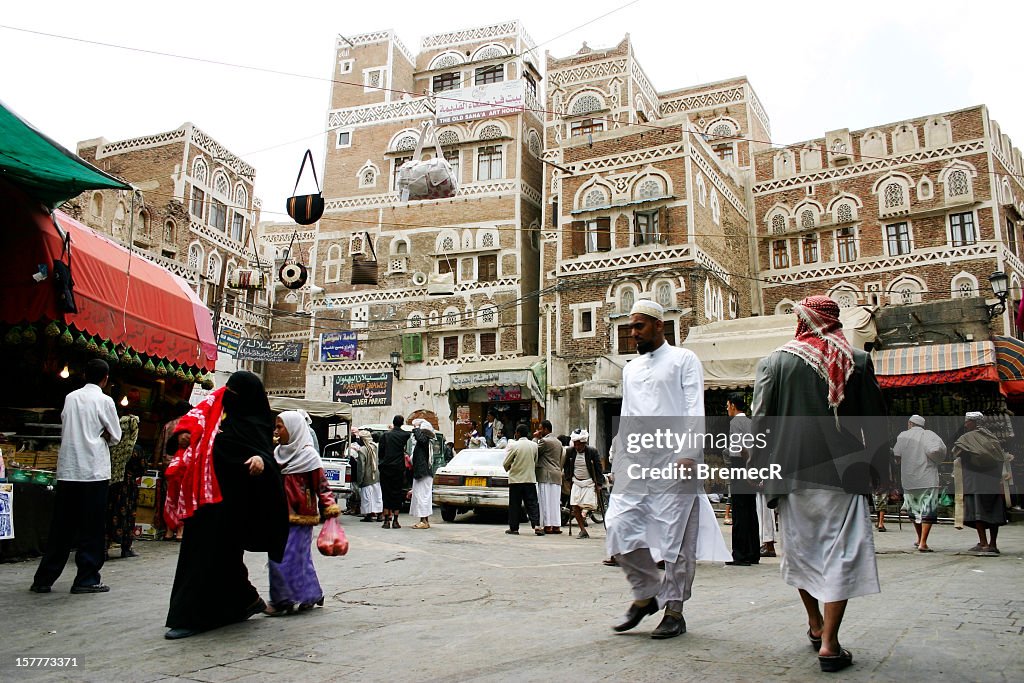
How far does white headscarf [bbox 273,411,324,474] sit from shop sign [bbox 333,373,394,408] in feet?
→ 86.3

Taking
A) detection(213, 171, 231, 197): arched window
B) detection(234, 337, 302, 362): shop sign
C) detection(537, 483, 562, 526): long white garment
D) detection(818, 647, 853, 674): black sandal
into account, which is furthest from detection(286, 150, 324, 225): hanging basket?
detection(213, 171, 231, 197): arched window

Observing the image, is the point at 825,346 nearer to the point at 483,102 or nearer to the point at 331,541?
the point at 331,541

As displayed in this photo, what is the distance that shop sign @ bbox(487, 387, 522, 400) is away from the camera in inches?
1062

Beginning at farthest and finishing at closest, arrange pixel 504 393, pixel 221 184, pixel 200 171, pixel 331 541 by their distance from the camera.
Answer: pixel 221 184 → pixel 200 171 → pixel 504 393 → pixel 331 541

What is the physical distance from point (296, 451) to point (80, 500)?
199 centimetres

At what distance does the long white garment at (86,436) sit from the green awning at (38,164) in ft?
6.04

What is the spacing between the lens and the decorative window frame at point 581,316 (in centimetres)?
2591

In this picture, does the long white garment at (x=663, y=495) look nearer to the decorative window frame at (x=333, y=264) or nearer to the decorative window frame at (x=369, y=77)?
the decorative window frame at (x=333, y=264)

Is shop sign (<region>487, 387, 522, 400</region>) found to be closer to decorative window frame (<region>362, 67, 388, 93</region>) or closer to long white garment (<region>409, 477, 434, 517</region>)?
long white garment (<region>409, 477, 434, 517</region>)

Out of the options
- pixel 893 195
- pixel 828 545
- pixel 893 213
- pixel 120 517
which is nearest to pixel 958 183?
pixel 893 195

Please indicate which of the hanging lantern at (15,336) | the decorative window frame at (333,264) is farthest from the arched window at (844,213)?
the hanging lantern at (15,336)

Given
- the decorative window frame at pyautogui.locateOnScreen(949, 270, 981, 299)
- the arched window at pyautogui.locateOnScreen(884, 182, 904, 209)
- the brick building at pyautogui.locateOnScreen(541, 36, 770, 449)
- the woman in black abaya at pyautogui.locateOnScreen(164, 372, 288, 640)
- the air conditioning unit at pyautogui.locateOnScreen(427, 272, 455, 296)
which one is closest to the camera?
the woman in black abaya at pyautogui.locateOnScreen(164, 372, 288, 640)

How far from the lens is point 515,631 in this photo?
4242mm

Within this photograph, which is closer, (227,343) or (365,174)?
(227,343)
